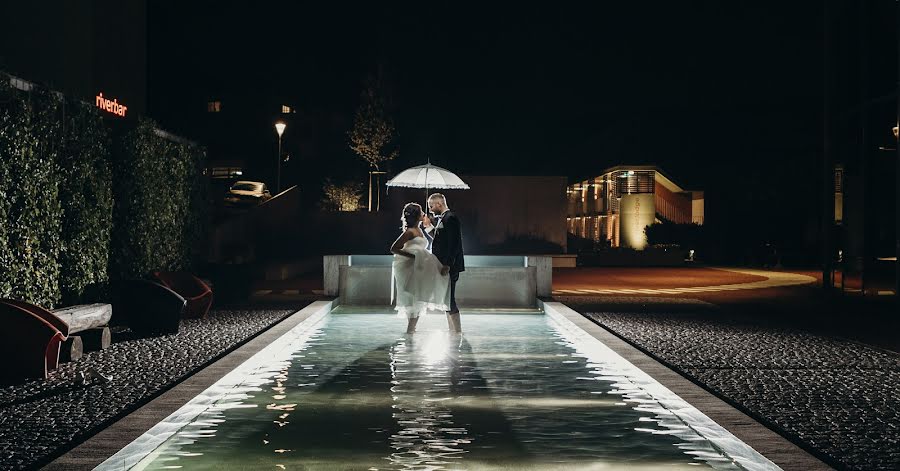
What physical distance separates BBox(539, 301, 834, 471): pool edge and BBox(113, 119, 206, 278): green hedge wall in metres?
8.17

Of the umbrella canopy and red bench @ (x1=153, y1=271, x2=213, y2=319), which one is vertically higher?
the umbrella canopy

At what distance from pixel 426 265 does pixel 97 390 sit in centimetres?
624

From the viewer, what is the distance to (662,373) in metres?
10.4

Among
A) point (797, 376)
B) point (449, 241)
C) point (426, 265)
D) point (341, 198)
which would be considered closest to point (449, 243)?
point (449, 241)

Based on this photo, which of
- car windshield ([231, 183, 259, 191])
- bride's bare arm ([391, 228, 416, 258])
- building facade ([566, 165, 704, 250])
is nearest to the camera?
→ bride's bare arm ([391, 228, 416, 258])

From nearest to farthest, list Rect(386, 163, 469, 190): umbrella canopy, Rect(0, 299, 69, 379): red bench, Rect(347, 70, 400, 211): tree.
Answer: Rect(0, 299, 69, 379): red bench
Rect(386, 163, 469, 190): umbrella canopy
Rect(347, 70, 400, 211): tree

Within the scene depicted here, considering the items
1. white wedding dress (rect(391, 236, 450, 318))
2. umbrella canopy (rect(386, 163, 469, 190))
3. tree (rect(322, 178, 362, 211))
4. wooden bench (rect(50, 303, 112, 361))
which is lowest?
wooden bench (rect(50, 303, 112, 361))

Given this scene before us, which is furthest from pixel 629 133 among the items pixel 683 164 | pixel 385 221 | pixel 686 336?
pixel 686 336

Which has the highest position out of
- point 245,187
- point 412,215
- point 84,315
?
point 245,187

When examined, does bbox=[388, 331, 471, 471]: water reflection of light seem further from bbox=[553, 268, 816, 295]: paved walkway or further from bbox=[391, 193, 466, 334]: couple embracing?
bbox=[553, 268, 816, 295]: paved walkway

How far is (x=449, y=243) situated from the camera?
Answer: 14.8 metres

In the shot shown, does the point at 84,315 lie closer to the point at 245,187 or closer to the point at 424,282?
the point at 424,282

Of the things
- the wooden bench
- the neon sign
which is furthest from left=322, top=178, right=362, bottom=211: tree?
the wooden bench

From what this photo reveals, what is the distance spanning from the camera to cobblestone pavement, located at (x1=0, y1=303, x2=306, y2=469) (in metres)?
7.35
